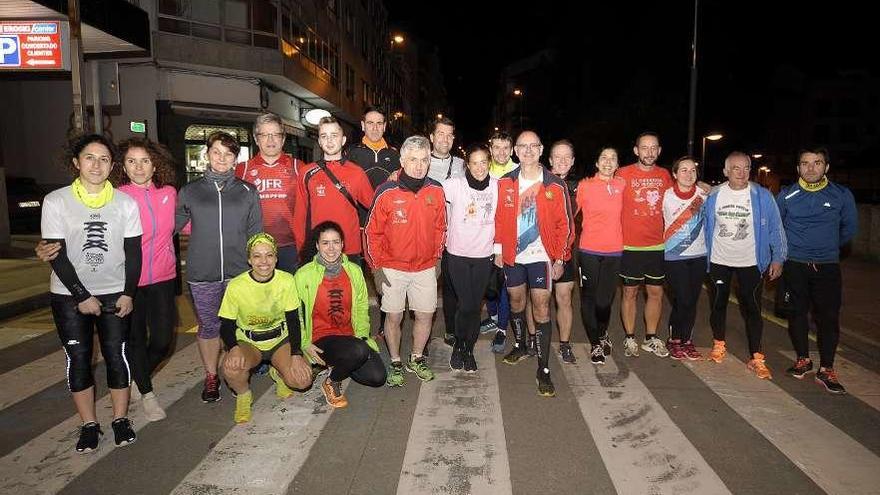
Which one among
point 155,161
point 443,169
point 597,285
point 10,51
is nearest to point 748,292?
point 597,285

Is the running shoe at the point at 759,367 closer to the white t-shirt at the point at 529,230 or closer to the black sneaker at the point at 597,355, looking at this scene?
the black sneaker at the point at 597,355

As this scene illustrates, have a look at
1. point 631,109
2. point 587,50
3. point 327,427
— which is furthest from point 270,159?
point 587,50

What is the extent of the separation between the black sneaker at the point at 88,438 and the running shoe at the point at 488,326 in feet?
13.9

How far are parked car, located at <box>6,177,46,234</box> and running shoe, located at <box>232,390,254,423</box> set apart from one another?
16.9 m

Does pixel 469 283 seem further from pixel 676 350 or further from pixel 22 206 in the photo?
pixel 22 206

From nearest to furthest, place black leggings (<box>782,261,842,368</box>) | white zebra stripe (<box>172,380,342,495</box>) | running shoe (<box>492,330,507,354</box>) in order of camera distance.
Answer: white zebra stripe (<box>172,380,342,495</box>)
black leggings (<box>782,261,842,368</box>)
running shoe (<box>492,330,507,354</box>)

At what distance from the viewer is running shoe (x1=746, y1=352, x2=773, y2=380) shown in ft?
17.5

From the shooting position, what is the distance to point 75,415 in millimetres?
4523

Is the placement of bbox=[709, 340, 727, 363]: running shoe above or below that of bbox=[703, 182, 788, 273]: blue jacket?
below

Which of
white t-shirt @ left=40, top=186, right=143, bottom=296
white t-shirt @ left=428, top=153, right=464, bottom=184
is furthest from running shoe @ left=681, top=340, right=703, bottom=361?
white t-shirt @ left=40, top=186, right=143, bottom=296

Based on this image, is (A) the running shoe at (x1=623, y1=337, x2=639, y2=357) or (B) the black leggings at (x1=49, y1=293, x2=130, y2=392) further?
(A) the running shoe at (x1=623, y1=337, x2=639, y2=357)

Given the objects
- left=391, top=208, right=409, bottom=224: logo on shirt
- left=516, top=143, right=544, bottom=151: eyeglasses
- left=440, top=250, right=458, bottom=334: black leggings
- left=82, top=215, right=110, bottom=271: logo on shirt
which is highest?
left=516, top=143, right=544, bottom=151: eyeglasses

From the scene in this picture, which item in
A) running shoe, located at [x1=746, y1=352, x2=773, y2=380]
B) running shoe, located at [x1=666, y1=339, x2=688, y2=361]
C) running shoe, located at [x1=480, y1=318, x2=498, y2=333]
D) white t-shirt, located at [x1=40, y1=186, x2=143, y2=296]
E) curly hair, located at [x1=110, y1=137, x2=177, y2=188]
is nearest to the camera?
white t-shirt, located at [x1=40, y1=186, x2=143, y2=296]

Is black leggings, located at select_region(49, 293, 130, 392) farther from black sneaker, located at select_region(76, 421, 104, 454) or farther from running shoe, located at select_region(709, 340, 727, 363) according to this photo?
running shoe, located at select_region(709, 340, 727, 363)
